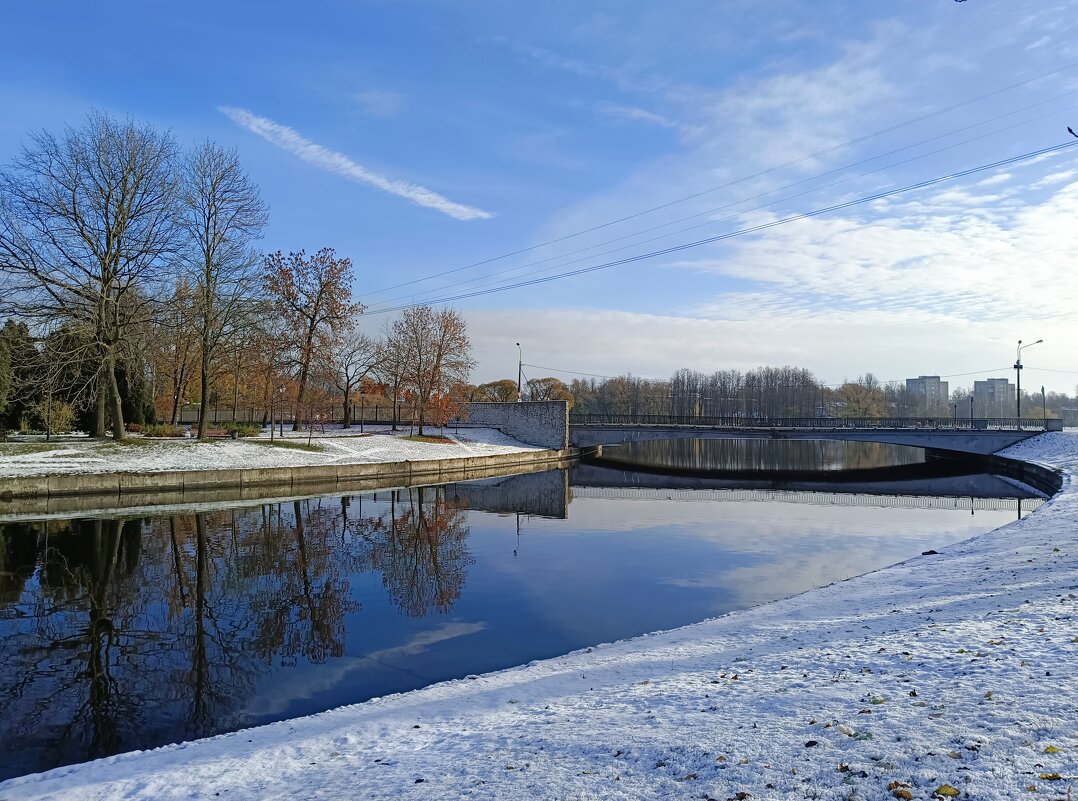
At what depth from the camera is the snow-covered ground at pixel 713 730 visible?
4.85m

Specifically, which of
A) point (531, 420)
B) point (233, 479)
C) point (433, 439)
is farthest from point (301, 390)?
point (531, 420)

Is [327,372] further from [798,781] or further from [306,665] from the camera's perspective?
[798,781]

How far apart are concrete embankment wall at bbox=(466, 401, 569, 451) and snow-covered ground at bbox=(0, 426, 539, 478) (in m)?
12.6

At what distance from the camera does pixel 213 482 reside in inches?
1138

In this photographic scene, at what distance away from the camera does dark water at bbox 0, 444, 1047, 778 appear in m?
8.56

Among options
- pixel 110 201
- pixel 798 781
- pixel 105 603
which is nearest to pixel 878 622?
pixel 798 781

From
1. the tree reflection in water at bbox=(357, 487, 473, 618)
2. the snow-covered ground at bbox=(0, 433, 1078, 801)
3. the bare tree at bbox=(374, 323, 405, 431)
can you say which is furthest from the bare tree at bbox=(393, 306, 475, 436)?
the snow-covered ground at bbox=(0, 433, 1078, 801)

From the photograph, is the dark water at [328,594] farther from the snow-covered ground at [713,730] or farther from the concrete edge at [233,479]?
the concrete edge at [233,479]

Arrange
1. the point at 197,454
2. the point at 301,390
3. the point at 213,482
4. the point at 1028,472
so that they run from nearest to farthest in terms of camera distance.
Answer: the point at 213,482 < the point at 197,454 < the point at 1028,472 < the point at 301,390

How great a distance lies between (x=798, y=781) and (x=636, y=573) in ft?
39.3

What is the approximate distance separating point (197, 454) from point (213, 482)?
3.10m

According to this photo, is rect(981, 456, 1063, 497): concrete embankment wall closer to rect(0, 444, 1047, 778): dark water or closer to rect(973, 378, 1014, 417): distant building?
rect(0, 444, 1047, 778): dark water

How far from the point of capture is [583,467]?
56.2 metres

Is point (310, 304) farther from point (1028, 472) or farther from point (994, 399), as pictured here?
point (994, 399)
